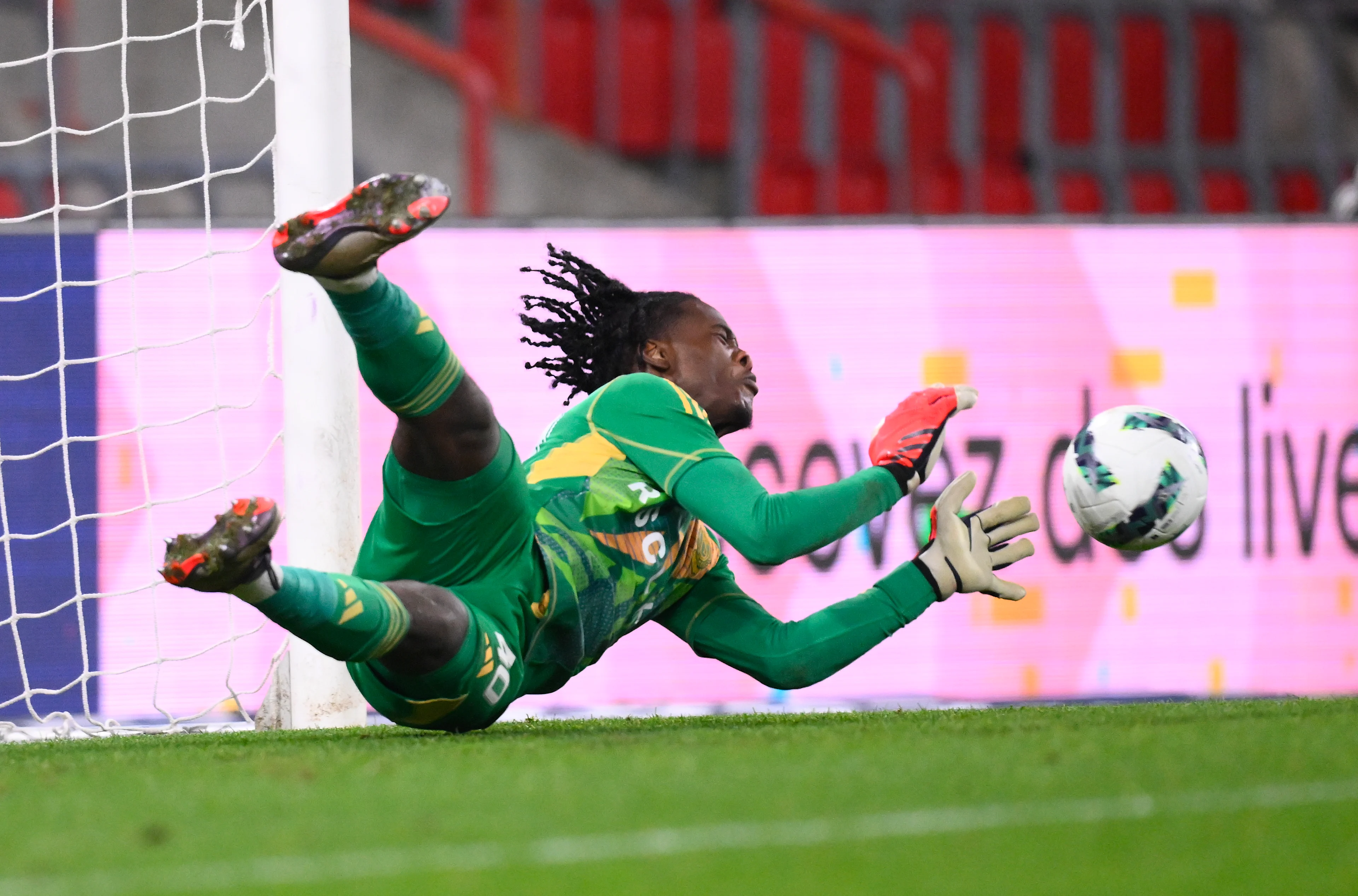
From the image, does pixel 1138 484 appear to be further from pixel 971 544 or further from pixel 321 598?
pixel 321 598

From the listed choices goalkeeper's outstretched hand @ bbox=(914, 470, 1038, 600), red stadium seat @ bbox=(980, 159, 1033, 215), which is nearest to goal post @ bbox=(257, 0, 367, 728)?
goalkeeper's outstretched hand @ bbox=(914, 470, 1038, 600)

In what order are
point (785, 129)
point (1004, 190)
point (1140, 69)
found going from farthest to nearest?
point (1140, 69) → point (1004, 190) → point (785, 129)

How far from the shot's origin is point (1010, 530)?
310 cm

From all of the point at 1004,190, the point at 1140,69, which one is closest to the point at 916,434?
the point at 1004,190

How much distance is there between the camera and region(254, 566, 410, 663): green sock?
2.40 m

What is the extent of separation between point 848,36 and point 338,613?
6.15 m

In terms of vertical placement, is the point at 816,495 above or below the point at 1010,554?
above

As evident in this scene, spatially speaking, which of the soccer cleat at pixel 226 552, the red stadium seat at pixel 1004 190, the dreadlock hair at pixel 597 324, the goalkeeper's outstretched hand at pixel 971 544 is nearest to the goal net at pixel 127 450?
the dreadlock hair at pixel 597 324

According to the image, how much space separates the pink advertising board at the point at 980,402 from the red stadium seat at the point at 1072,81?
3.86 metres

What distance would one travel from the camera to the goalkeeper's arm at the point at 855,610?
3.06 meters

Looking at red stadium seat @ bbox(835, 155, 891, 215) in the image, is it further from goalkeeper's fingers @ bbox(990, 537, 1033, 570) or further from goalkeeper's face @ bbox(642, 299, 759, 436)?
goalkeeper's fingers @ bbox(990, 537, 1033, 570)

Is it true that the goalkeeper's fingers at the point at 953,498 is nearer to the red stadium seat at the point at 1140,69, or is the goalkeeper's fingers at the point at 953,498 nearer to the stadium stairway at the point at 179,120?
the stadium stairway at the point at 179,120

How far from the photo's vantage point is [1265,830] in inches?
63.6

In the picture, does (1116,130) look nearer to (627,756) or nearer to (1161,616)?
(1161,616)
